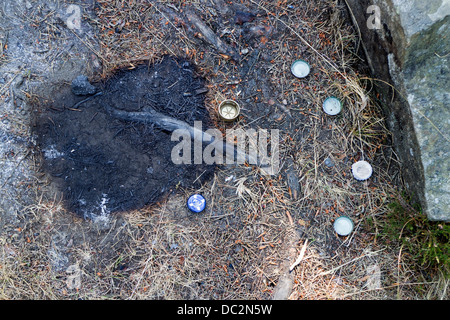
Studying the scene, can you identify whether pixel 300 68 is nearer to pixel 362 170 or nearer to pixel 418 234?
pixel 362 170

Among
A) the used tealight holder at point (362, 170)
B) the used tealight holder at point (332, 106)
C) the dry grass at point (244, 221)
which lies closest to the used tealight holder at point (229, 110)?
the dry grass at point (244, 221)

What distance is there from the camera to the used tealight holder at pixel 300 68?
3.17m

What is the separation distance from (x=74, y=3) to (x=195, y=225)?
91.1 inches

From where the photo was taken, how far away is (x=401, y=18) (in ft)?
8.75

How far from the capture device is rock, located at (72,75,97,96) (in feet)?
9.95

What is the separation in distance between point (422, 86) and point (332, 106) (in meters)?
0.70

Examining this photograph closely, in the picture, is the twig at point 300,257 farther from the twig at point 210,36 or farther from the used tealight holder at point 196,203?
the twig at point 210,36

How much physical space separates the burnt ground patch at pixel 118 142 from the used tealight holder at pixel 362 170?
1249 mm

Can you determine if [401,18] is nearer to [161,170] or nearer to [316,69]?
[316,69]

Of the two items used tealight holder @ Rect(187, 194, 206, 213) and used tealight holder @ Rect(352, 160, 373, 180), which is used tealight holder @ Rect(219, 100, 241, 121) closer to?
used tealight holder @ Rect(187, 194, 206, 213)

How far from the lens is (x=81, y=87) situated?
303cm

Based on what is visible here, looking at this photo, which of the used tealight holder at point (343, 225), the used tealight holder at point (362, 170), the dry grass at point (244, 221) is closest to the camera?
the dry grass at point (244, 221)

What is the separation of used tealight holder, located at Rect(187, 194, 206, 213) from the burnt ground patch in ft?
0.38

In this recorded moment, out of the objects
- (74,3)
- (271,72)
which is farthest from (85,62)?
(271,72)
